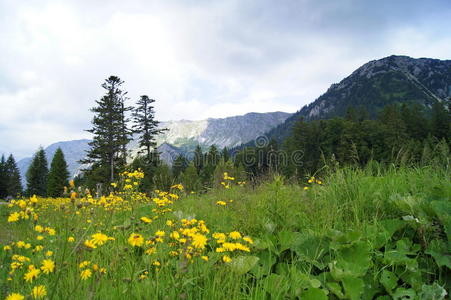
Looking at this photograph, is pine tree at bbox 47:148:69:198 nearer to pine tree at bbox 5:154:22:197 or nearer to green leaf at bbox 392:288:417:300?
pine tree at bbox 5:154:22:197

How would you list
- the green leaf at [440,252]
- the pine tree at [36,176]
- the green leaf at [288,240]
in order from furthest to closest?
1. the pine tree at [36,176]
2. the green leaf at [288,240]
3. the green leaf at [440,252]

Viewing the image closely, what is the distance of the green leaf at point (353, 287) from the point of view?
5.57ft

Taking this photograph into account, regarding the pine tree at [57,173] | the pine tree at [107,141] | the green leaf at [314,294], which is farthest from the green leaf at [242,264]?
the pine tree at [57,173]

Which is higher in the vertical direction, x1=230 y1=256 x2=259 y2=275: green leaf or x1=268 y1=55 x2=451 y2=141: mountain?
x1=268 y1=55 x2=451 y2=141: mountain

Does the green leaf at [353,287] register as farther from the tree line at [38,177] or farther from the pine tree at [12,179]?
the pine tree at [12,179]

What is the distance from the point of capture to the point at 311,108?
198 metres

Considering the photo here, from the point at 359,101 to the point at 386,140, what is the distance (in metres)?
134

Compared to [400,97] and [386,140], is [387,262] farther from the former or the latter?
[400,97]

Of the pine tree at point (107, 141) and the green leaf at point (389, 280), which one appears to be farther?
the pine tree at point (107, 141)

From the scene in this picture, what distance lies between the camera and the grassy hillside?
5.09 ft

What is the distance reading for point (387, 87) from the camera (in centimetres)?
15325

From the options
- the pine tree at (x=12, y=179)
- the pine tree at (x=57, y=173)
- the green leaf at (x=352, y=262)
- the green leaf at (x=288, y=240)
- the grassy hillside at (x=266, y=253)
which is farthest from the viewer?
the pine tree at (x=12, y=179)

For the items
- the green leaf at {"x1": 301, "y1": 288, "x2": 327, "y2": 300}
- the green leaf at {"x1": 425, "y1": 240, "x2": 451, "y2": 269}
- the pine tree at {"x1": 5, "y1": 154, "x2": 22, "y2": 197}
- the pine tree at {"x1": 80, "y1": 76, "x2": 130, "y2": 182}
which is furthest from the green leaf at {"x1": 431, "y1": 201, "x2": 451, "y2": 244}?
the pine tree at {"x1": 5, "y1": 154, "x2": 22, "y2": 197}

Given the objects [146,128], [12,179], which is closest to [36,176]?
[12,179]
